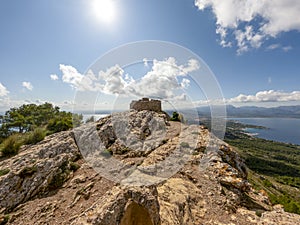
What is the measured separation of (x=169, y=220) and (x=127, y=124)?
47.5 ft

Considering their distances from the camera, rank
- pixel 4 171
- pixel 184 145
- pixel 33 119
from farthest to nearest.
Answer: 1. pixel 33 119
2. pixel 184 145
3. pixel 4 171

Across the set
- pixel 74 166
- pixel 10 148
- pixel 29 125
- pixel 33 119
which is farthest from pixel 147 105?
pixel 33 119

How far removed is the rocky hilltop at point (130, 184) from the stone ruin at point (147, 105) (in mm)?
7950

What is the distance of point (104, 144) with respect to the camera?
18.4m

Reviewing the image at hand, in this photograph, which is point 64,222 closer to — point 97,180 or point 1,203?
point 97,180

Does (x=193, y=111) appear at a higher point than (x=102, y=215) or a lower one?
higher

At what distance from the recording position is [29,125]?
112 ft

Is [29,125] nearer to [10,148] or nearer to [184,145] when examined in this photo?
[10,148]

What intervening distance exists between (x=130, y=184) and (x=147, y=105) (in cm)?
1934

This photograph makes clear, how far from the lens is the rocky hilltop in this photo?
8203mm

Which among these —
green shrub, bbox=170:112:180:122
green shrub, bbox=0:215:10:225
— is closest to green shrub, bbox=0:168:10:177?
green shrub, bbox=0:215:10:225

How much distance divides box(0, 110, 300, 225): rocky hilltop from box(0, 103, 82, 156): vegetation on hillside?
5.19ft

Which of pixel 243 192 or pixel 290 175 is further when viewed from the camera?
pixel 290 175

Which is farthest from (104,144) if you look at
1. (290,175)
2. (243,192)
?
(290,175)
